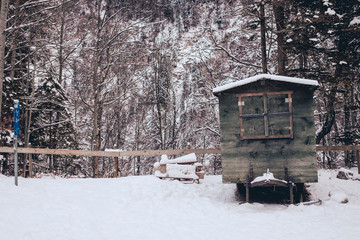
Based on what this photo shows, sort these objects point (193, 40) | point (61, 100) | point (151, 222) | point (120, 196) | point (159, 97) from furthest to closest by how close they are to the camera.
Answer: point (193, 40)
point (159, 97)
point (61, 100)
point (120, 196)
point (151, 222)

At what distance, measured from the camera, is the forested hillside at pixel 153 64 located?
1241cm

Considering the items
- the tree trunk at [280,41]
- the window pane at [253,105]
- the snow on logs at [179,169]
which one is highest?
the tree trunk at [280,41]

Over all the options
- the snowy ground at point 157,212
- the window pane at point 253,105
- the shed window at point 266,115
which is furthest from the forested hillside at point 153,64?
the snowy ground at point 157,212

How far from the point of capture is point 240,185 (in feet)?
35.1

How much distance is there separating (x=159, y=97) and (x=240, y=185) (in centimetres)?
1372

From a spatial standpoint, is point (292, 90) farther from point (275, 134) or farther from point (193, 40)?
point (193, 40)

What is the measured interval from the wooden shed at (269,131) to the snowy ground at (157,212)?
1043 millimetres

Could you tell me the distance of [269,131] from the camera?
9.62 metres

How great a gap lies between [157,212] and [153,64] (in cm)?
1751

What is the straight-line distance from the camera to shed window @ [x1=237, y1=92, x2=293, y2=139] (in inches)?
377

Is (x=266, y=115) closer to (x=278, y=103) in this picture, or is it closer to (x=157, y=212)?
(x=278, y=103)

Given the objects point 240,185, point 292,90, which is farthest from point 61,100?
point 292,90

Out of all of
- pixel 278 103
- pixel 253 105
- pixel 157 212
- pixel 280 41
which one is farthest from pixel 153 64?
pixel 157 212

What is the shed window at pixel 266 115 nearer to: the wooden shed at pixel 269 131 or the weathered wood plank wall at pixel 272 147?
the wooden shed at pixel 269 131
